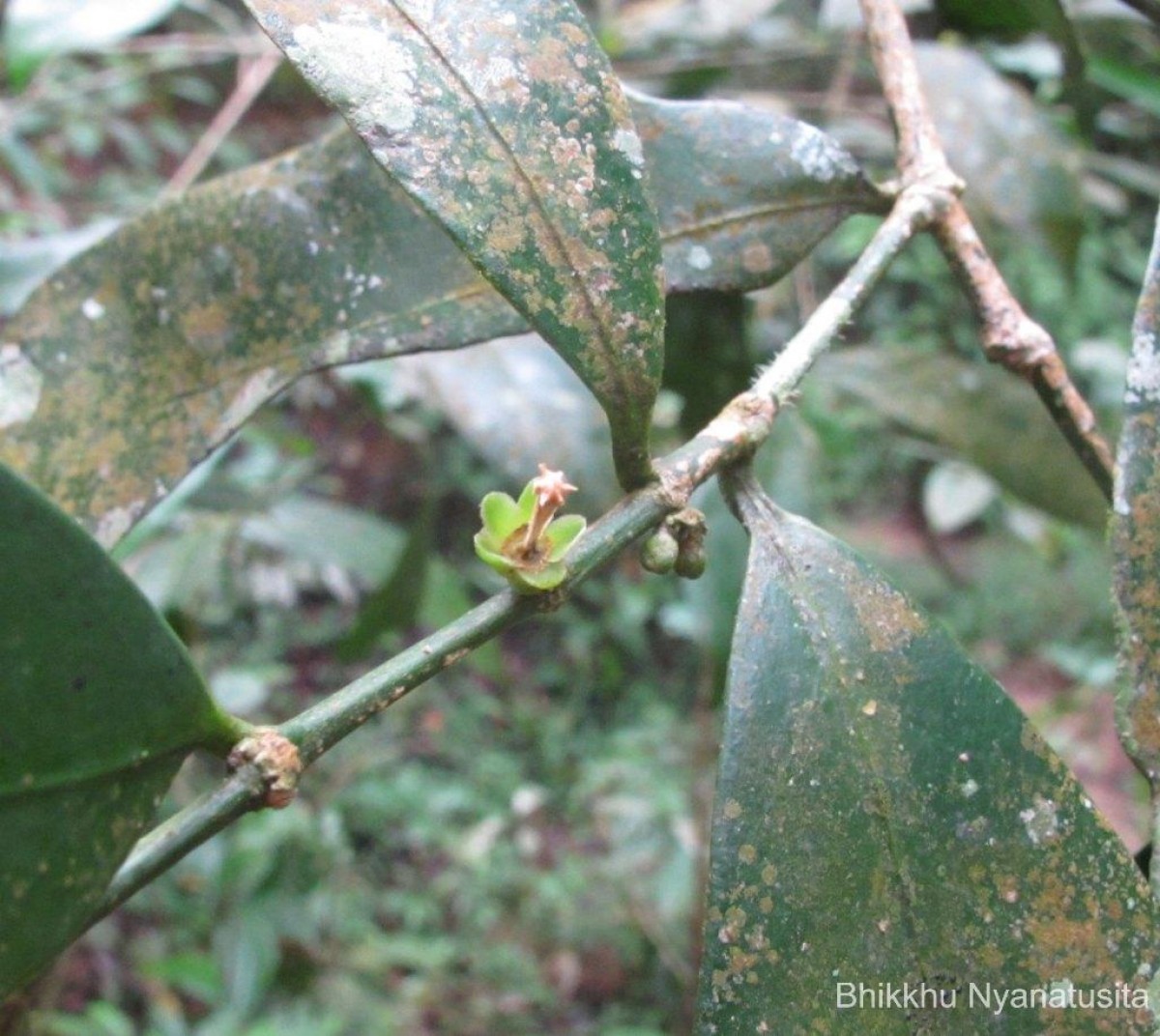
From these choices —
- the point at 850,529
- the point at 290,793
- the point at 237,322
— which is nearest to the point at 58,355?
the point at 237,322

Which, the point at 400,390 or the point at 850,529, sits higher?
the point at 400,390

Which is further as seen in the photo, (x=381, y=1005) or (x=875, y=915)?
(x=381, y=1005)

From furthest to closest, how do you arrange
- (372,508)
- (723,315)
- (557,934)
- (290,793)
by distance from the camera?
(372,508), (557,934), (723,315), (290,793)

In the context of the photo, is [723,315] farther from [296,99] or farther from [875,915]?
[296,99]

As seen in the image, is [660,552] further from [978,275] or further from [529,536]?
[978,275]

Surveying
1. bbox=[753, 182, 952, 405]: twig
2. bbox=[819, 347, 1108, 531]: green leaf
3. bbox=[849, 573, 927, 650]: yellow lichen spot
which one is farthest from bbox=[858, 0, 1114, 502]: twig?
bbox=[819, 347, 1108, 531]: green leaf

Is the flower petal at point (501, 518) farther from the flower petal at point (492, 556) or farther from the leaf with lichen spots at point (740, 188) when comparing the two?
the leaf with lichen spots at point (740, 188)

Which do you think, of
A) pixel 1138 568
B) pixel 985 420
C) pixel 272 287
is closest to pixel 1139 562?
pixel 1138 568

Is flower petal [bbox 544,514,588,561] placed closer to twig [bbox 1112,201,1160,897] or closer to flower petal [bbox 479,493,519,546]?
flower petal [bbox 479,493,519,546]

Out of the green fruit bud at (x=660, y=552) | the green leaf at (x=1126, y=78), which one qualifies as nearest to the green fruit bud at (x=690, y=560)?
the green fruit bud at (x=660, y=552)
